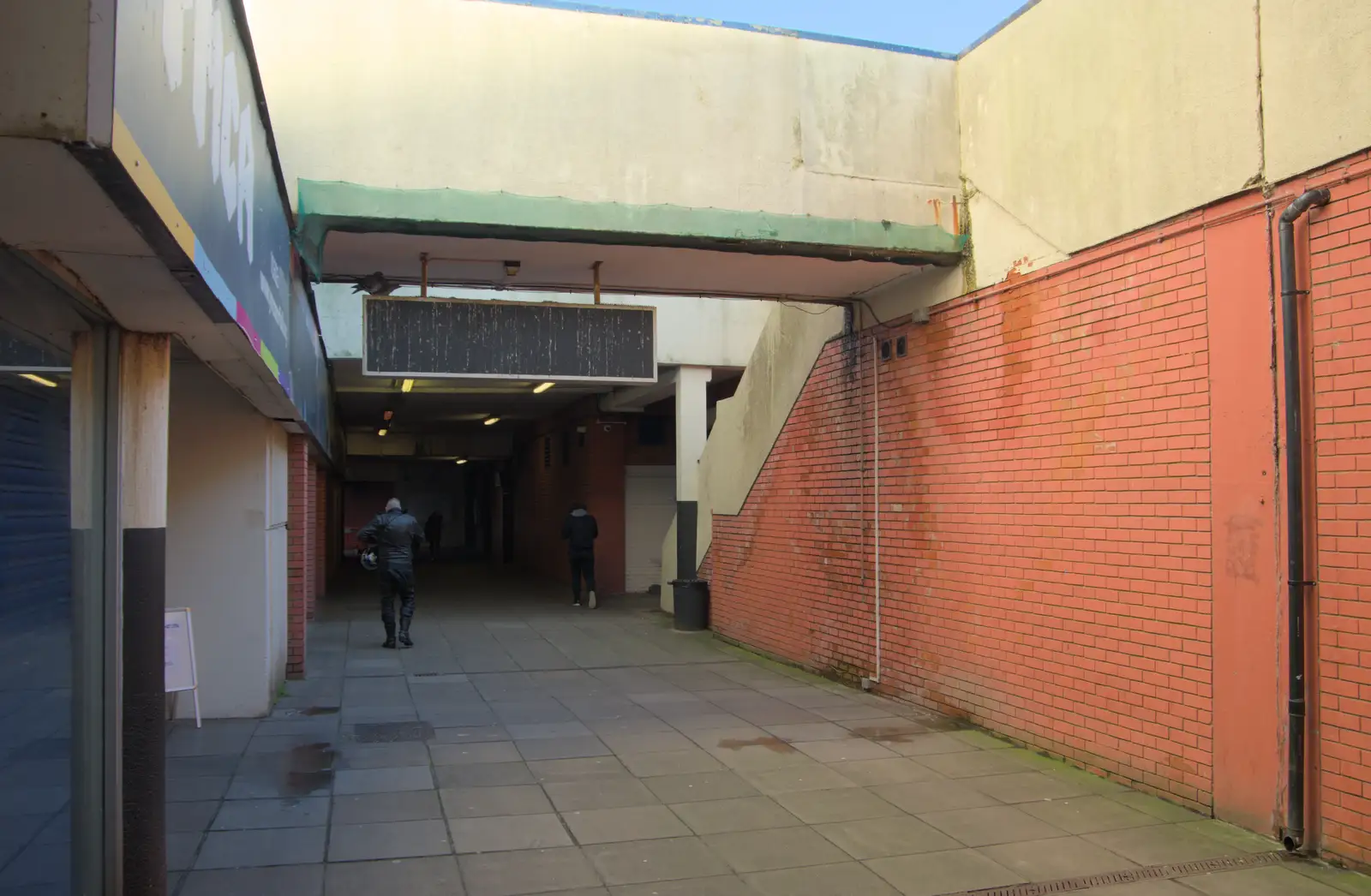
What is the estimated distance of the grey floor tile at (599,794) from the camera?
19.7 feet

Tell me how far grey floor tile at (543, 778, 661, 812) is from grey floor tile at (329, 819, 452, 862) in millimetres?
771

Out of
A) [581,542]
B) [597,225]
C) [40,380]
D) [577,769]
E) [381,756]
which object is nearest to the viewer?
[40,380]

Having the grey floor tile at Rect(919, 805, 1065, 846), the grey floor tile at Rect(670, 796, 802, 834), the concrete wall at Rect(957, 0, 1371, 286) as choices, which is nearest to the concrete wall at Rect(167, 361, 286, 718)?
Result: the grey floor tile at Rect(670, 796, 802, 834)

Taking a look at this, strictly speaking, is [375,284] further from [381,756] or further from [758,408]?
[758,408]

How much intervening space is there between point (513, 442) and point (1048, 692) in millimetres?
23300

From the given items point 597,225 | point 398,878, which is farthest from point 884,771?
point 597,225

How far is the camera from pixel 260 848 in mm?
5129

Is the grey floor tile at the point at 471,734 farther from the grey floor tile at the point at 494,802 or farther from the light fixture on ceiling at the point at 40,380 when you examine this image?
the light fixture on ceiling at the point at 40,380

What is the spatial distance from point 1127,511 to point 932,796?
2041 mm

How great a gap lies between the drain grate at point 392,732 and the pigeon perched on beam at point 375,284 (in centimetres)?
346

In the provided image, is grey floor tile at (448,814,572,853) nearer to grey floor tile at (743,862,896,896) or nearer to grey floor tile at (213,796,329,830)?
grey floor tile at (213,796,329,830)

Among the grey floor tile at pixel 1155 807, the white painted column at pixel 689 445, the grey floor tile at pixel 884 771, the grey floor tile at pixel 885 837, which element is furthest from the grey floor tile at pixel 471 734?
the white painted column at pixel 689 445

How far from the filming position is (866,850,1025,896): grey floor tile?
4.75 metres

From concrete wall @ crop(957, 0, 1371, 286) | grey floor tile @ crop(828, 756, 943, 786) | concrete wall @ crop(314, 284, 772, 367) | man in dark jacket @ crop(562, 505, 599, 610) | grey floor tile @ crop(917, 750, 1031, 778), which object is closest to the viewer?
concrete wall @ crop(957, 0, 1371, 286)
